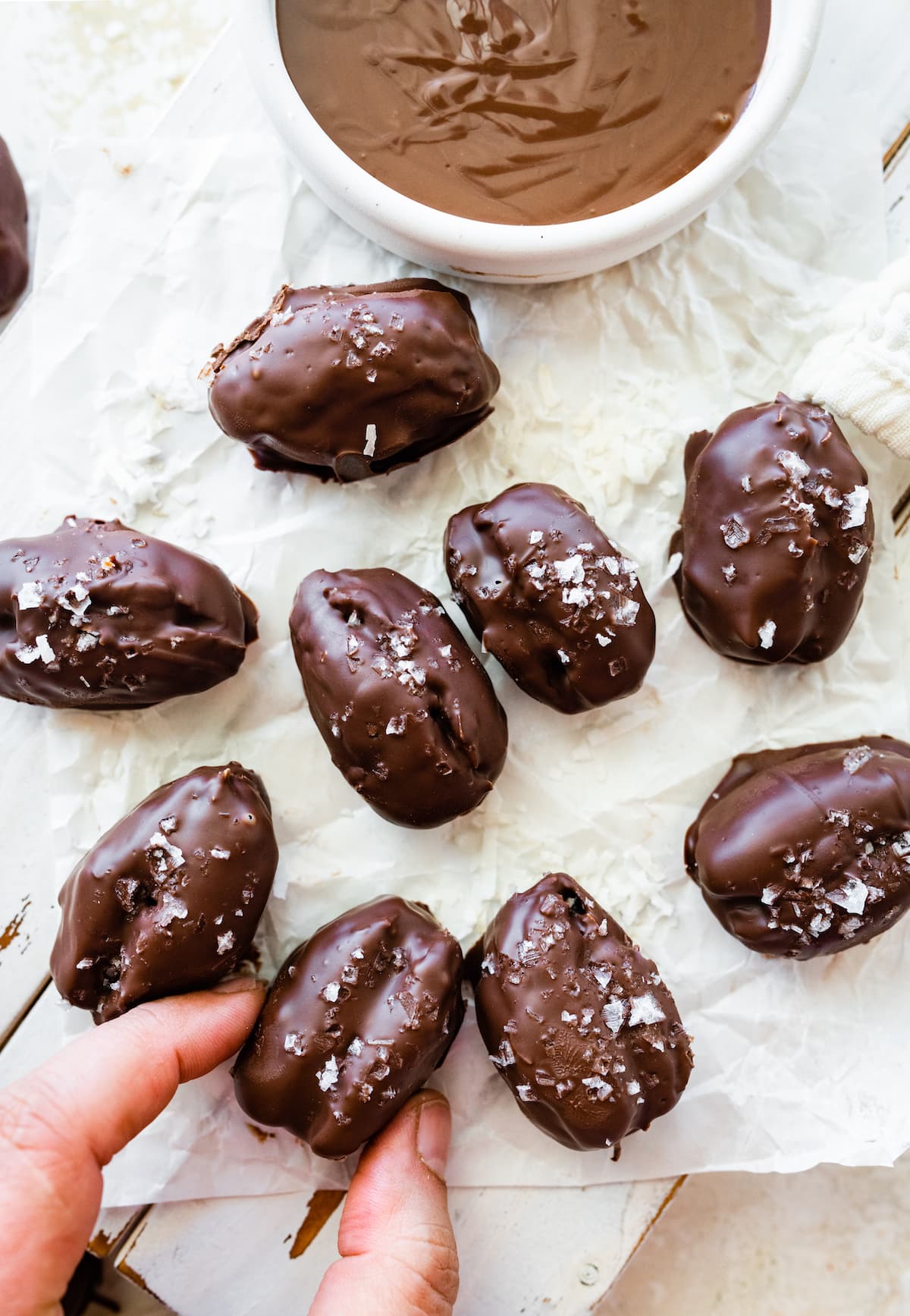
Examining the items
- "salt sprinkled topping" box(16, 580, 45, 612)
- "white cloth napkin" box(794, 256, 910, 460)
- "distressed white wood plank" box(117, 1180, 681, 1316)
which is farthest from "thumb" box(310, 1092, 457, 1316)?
"white cloth napkin" box(794, 256, 910, 460)

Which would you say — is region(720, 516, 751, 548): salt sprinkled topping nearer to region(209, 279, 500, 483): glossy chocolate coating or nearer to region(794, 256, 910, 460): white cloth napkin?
region(794, 256, 910, 460): white cloth napkin

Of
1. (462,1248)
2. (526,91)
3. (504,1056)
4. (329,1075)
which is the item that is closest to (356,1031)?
(329,1075)

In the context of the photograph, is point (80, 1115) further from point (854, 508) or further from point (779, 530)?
point (854, 508)

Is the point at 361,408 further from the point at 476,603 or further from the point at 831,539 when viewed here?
the point at 831,539

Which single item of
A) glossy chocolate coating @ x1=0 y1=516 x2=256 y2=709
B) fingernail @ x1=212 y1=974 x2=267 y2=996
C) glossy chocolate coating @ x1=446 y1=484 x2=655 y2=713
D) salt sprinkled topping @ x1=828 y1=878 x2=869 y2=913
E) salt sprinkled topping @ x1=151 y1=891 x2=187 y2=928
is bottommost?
fingernail @ x1=212 y1=974 x2=267 y2=996

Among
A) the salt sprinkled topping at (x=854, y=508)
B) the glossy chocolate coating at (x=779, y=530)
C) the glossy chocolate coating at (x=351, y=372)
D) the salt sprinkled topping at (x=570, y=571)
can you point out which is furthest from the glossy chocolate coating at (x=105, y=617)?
the salt sprinkled topping at (x=854, y=508)

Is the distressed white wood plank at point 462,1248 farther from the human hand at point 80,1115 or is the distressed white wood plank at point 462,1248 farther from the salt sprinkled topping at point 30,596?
the salt sprinkled topping at point 30,596
